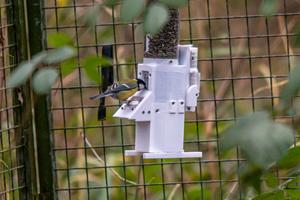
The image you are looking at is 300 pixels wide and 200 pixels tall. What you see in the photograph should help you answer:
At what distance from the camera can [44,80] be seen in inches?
40.6

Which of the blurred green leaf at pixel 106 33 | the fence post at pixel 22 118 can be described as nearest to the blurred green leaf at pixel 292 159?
the blurred green leaf at pixel 106 33

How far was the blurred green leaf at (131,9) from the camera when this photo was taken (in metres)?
0.98

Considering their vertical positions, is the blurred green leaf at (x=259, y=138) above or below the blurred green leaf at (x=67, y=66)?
below

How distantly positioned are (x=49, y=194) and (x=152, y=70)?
683 millimetres

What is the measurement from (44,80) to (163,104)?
4.15ft

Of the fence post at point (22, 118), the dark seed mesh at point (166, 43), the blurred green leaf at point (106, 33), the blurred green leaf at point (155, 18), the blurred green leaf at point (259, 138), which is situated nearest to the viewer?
the blurred green leaf at point (259, 138)

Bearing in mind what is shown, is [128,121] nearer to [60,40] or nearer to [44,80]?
[60,40]

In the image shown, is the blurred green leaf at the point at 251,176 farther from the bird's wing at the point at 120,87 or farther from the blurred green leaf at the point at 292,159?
the bird's wing at the point at 120,87

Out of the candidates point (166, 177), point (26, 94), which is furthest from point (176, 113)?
point (166, 177)

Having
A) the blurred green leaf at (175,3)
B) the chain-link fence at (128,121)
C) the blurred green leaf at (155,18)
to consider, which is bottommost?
the chain-link fence at (128,121)

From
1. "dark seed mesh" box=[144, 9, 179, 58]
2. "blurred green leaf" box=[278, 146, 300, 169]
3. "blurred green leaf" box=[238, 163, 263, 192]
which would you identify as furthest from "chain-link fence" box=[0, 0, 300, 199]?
"blurred green leaf" box=[238, 163, 263, 192]

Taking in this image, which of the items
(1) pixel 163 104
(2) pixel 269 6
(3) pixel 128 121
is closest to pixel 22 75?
(2) pixel 269 6

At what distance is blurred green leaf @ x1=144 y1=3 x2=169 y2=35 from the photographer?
41.2 inches

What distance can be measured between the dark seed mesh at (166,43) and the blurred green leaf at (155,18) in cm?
121
